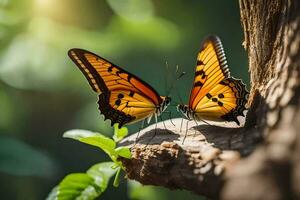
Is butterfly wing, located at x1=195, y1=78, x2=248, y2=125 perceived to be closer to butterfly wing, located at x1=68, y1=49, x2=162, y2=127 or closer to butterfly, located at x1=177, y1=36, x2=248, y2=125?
butterfly, located at x1=177, y1=36, x2=248, y2=125

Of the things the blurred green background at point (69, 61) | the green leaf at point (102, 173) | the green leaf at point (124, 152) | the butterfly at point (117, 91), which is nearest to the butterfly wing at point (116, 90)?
the butterfly at point (117, 91)

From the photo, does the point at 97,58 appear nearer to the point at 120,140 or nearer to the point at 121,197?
the point at 120,140

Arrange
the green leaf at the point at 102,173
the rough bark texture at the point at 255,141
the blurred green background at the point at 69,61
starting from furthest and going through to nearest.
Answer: the blurred green background at the point at 69,61, the green leaf at the point at 102,173, the rough bark texture at the point at 255,141

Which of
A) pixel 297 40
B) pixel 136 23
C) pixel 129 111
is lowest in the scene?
pixel 129 111

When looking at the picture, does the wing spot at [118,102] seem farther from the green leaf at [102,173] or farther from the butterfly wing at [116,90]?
Result: the green leaf at [102,173]

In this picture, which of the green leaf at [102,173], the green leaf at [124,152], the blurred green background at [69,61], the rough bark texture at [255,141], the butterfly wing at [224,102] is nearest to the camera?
the rough bark texture at [255,141]

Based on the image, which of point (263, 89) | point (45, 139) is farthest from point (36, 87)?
point (263, 89)
